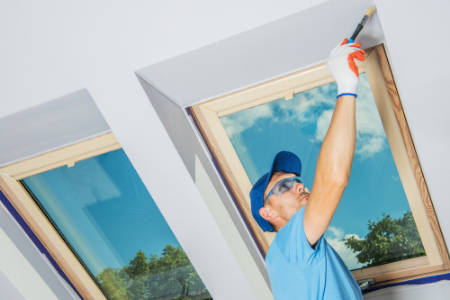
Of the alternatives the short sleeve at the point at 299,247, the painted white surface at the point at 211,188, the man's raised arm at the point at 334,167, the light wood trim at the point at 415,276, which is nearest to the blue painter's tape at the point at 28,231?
the painted white surface at the point at 211,188

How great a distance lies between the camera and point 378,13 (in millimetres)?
997

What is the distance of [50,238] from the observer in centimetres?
179

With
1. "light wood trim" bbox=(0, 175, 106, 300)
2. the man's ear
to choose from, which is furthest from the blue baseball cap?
"light wood trim" bbox=(0, 175, 106, 300)

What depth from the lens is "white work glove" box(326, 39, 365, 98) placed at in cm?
93

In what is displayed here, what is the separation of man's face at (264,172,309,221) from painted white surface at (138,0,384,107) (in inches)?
18.8

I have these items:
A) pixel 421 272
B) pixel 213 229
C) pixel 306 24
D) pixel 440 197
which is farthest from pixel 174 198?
pixel 421 272

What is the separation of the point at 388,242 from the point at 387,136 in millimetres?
623

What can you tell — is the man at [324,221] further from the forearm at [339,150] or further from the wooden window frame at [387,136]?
the wooden window frame at [387,136]

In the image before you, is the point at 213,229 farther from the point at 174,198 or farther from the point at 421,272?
the point at 421,272

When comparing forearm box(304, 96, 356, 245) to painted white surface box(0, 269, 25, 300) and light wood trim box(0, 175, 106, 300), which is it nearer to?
light wood trim box(0, 175, 106, 300)

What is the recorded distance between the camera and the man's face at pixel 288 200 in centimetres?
129

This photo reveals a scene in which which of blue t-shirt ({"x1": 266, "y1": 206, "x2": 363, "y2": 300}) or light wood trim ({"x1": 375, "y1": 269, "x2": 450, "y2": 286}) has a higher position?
blue t-shirt ({"x1": 266, "y1": 206, "x2": 363, "y2": 300})

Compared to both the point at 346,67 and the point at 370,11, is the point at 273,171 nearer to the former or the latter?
the point at 346,67

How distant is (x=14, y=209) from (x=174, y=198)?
105 cm
